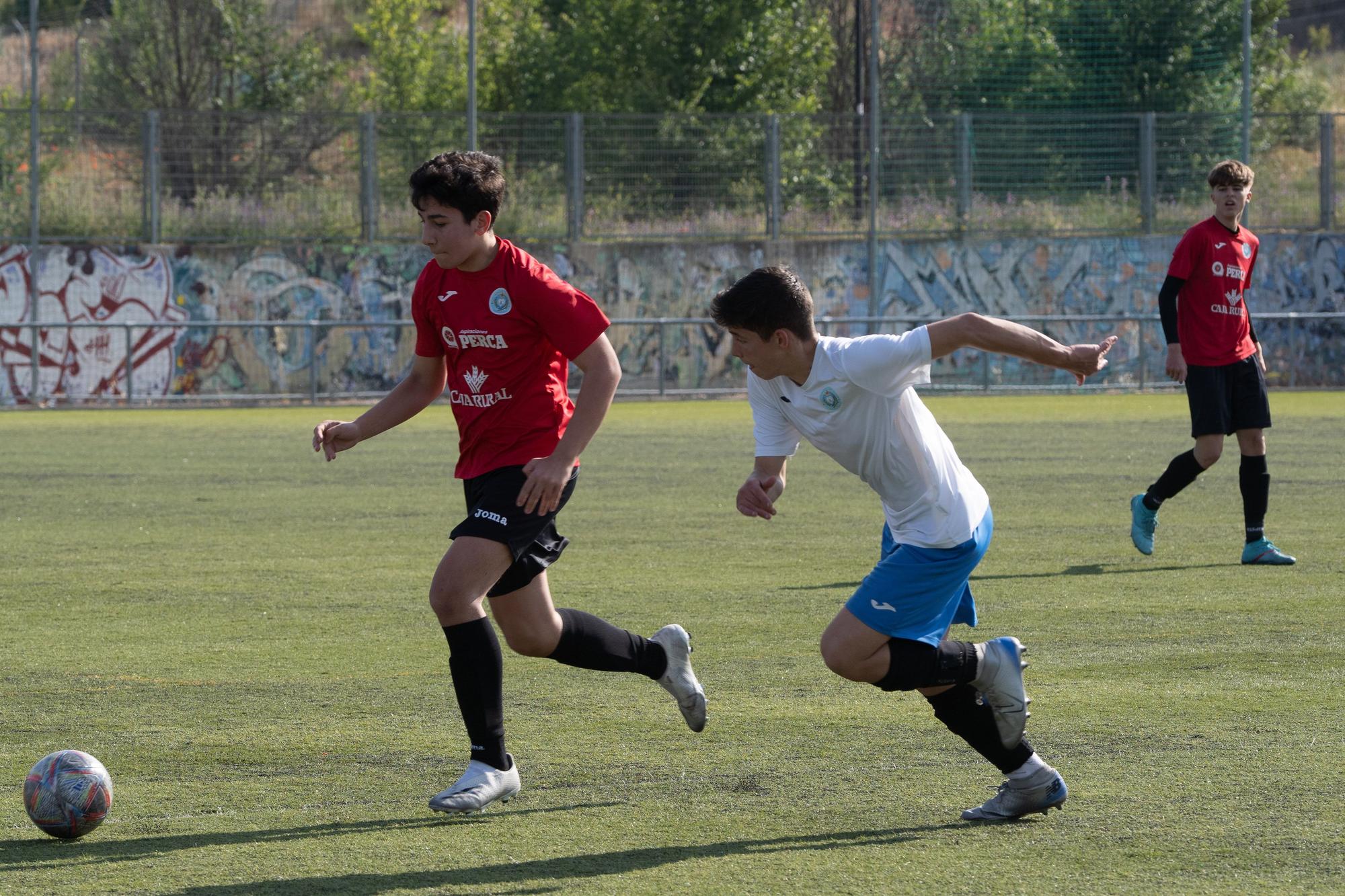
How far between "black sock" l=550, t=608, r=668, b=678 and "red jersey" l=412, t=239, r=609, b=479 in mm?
560

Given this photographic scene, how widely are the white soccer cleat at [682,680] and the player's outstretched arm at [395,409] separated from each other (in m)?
Answer: 1.05

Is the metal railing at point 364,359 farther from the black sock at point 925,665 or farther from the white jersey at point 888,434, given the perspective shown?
the black sock at point 925,665

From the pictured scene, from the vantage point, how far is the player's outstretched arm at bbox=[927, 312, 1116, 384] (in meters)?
4.34

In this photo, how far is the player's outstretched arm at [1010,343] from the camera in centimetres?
434

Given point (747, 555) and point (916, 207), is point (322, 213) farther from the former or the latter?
point (747, 555)

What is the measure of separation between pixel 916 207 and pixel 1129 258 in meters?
3.71

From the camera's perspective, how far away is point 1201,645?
7.20m

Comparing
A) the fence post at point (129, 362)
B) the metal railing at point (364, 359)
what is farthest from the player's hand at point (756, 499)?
the fence post at point (129, 362)

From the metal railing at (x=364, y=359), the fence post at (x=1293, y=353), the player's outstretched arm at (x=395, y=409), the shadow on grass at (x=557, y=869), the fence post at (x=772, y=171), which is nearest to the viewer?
the shadow on grass at (x=557, y=869)

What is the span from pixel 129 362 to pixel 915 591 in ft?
71.3

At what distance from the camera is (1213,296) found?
973cm

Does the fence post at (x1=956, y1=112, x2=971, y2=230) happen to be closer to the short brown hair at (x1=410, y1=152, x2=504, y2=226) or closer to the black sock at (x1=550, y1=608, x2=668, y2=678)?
the black sock at (x1=550, y1=608, x2=668, y2=678)

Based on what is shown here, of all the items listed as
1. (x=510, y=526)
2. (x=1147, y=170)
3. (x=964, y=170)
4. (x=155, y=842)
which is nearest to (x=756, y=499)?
(x=510, y=526)

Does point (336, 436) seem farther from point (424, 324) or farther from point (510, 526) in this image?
point (510, 526)
